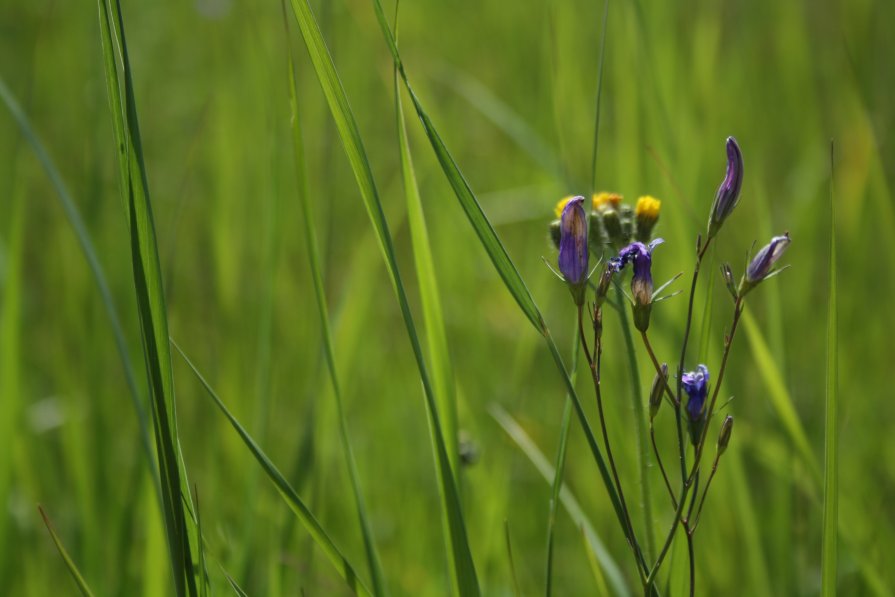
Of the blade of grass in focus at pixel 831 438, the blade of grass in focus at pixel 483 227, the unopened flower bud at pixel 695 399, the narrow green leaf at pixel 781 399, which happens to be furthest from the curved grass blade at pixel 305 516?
the narrow green leaf at pixel 781 399

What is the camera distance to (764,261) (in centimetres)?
98

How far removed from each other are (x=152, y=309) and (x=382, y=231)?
A: 27 cm

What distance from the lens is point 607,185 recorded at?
3.01 metres

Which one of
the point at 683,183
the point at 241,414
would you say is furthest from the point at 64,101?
the point at 683,183

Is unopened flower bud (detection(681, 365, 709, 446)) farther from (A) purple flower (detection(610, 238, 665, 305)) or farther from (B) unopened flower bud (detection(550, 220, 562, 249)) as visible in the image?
(B) unopened flower bud (detection(550, 220, 562, 249))

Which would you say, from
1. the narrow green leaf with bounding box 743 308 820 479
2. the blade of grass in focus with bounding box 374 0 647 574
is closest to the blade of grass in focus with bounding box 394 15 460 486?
the blade of grass in focus with bounding box 374 0 647 574

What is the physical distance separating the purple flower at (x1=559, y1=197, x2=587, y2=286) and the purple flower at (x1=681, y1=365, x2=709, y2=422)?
6.6 inches

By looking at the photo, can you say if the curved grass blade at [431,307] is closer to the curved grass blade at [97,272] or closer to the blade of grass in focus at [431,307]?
the blade of grass in focus at [431,307]

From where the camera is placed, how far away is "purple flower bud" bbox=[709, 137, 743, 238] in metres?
1.01

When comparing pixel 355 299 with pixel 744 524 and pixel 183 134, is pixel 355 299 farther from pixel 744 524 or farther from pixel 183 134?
pixel 183 134

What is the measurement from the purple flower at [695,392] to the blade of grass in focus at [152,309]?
574 millimetres

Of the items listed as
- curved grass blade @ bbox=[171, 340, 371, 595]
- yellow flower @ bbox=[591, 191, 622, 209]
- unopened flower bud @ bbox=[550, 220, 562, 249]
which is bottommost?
curved grass blade @ bbox=[171, 340, 371, 595]

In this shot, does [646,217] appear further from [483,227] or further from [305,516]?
[305,516]

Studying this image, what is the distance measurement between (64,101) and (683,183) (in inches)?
111
